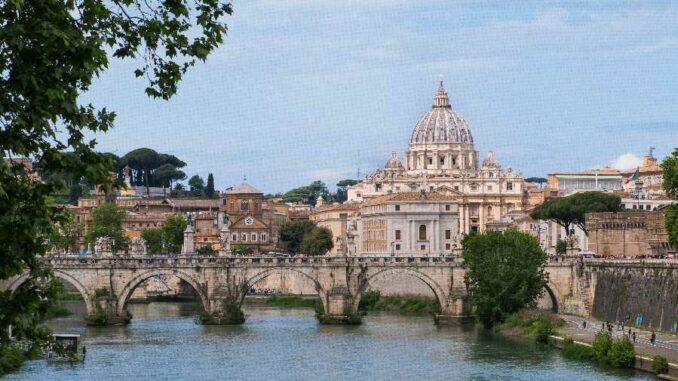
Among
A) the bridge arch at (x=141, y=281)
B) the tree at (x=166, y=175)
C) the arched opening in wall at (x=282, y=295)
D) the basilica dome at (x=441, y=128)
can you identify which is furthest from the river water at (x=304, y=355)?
the tree at (x=166, y=175)

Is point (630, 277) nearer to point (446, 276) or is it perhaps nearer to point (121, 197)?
point (446, 276)

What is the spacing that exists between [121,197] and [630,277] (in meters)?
101

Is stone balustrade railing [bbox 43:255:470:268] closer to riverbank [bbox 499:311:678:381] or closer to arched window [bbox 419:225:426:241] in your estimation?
riverbank [bbox 499:311:678:381]

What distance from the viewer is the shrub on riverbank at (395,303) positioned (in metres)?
82.6

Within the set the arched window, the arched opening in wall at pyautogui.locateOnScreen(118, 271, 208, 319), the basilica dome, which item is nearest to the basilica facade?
the basilica dome

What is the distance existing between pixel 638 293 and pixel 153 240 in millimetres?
62308

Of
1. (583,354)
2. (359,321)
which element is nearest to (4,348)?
(583,354)

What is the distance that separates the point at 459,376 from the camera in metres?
46.0

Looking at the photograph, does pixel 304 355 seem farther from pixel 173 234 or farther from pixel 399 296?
pixel 173 234

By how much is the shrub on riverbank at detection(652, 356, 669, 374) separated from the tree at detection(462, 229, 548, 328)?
2066 cm

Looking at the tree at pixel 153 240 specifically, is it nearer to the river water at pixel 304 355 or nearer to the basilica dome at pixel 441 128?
the river water at pixel 304 355

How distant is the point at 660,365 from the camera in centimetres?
4306

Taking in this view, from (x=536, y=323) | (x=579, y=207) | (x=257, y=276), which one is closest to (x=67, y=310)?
(x=257, y=276)

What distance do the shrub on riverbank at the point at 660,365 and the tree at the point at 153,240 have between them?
75.2 metres
